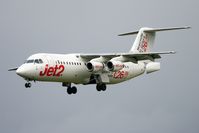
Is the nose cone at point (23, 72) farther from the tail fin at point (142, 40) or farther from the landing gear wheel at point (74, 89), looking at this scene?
the tail fin at point (142, 40)

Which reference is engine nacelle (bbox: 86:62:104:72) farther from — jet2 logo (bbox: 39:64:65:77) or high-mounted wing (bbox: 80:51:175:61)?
jet2 logo (bbox: 39:64:65:77)

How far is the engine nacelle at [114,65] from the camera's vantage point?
63.3 m

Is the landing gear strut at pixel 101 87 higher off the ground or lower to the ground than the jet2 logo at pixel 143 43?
lower

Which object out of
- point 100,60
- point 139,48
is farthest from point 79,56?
point 139,48

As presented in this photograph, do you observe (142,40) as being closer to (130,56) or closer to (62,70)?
(130,56)

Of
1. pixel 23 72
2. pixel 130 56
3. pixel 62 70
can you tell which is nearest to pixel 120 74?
pixel 130 56

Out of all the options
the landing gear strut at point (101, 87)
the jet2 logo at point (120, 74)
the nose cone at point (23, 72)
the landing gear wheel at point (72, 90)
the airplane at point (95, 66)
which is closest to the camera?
the nose cone at point (23, 72)

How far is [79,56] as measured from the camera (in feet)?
210

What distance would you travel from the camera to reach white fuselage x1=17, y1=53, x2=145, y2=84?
2366 inches

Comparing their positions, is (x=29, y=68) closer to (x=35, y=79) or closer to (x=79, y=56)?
(x=35, y=79)

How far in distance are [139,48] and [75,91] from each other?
6.28 meters

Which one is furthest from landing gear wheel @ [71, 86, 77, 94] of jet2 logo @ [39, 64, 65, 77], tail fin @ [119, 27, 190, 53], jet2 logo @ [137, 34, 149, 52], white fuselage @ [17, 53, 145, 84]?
jet2 logo @ [137, 34, 149, 52]

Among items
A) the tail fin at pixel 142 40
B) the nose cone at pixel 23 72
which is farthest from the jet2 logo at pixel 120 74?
the nose cone at pixel 23 72

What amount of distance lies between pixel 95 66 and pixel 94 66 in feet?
0.25
